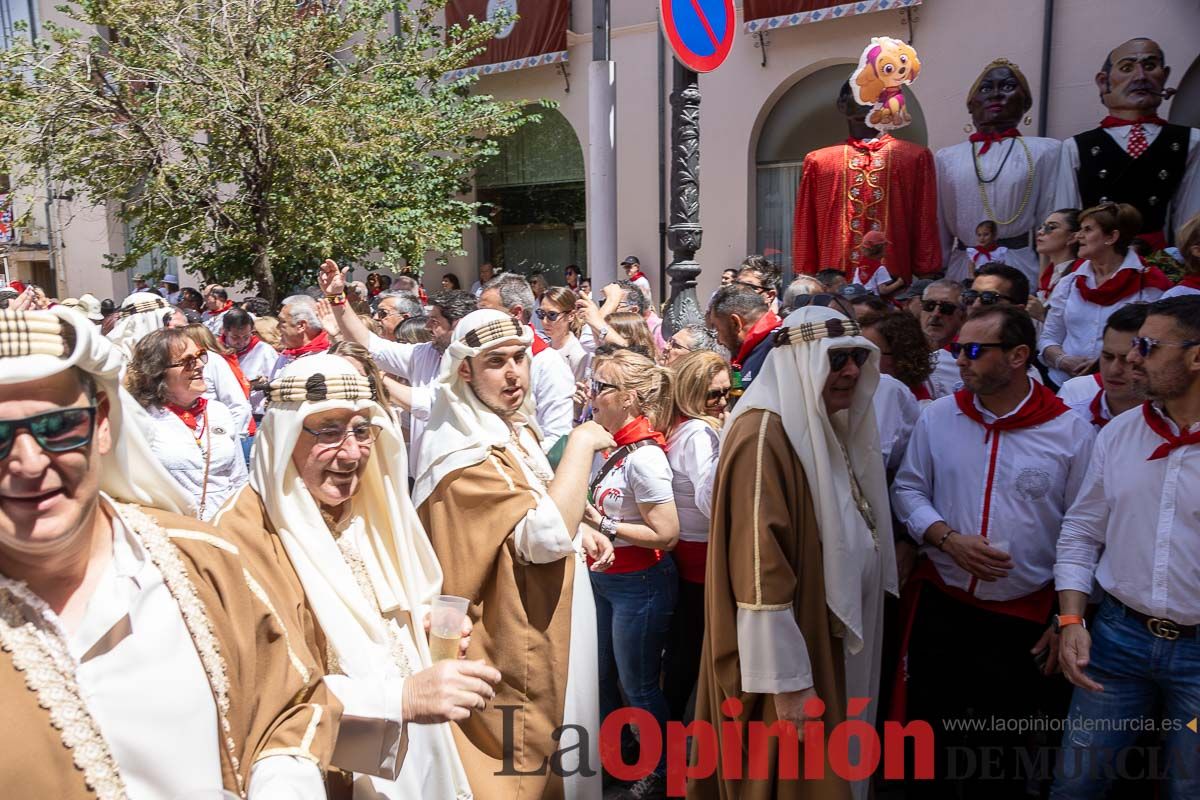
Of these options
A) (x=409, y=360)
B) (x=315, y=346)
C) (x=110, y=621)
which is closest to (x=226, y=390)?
(x=315, y=346)

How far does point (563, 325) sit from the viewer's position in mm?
6277

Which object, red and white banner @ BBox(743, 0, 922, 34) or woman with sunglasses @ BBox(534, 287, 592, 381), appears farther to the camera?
red and white banner @ BBox(743, 0, 922, 34)

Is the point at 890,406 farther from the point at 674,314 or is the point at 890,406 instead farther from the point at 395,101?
the point at 395,101

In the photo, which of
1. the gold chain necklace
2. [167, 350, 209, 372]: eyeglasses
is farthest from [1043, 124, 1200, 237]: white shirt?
[167, 350, 209, 372]: eyeglasses

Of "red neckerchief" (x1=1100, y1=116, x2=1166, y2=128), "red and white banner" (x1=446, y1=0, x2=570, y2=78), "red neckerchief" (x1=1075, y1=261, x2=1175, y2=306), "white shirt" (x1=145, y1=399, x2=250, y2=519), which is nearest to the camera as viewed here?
"white shirt" (x1=145, y1=399, x2=250, y2=519)

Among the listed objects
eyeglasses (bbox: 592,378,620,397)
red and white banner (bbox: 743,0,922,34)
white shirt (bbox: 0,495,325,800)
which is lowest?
white shirt (bbox: 0,495,325,800)

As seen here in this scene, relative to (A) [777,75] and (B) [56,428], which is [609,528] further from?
(A) [777,75]

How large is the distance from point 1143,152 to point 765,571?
5883mm

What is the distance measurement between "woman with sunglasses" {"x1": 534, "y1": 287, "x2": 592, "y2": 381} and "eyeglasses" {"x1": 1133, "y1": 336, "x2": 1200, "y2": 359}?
12.8 feet

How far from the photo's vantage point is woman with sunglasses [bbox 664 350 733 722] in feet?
12.6

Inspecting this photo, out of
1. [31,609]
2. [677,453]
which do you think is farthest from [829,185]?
[31,609]

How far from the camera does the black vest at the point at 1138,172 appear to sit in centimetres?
664

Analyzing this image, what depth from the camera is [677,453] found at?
387 centimetres

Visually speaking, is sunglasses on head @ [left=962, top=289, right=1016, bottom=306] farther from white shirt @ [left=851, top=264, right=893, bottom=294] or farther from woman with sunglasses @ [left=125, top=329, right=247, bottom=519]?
woman with sunglasses @ [left=125, top=329, right=247, bottom=519]
